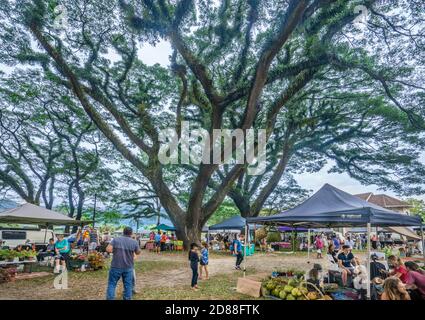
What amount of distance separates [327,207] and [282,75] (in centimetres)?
803

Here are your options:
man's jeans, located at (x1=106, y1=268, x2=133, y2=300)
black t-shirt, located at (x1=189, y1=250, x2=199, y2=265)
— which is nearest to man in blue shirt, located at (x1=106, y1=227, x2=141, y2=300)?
man's jeans, located at (x1=106, y1=268, x2=133, y2=300)

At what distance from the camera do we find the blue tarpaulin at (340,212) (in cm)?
623

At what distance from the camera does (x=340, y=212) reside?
6.46 meters

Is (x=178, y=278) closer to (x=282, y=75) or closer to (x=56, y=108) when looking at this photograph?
(x=282, y=75)

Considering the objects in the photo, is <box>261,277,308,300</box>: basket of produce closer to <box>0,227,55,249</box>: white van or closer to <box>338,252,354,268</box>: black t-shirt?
<box>338,252,354,268</box>: black t-shirt

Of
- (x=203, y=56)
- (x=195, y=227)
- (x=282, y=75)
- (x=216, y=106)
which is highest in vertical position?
(x=203, y=56)

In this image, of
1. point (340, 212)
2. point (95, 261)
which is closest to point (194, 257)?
point (340, 212)

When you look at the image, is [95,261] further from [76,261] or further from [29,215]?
[29,215]

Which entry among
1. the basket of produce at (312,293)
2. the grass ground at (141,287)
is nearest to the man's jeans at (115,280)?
the grass ground at (141,287)

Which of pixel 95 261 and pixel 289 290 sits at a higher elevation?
pixel 289 290

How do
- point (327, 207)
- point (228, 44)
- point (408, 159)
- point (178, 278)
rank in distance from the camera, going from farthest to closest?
point (408, 159)
point (228, 44)
point (178, 278)
point (327, 207)

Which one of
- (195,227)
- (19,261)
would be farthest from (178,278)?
(195,227)

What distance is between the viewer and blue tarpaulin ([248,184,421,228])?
20.4 feet

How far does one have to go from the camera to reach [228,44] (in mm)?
14352
